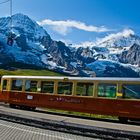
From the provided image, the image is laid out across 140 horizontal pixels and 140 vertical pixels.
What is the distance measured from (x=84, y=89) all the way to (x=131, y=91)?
14.4 ft

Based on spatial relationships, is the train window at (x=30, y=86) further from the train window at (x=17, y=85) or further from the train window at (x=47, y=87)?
the train window at (x=47, y=87)

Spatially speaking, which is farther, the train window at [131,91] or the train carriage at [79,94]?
the train carriage at [79,94]

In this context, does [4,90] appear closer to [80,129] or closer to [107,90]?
[107,90]

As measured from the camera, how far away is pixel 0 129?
739 inches

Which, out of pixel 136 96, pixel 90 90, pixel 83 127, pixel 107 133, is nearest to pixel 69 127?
pixel 83 127

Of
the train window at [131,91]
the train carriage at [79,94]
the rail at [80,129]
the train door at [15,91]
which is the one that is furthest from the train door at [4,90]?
the train window at [131,91]

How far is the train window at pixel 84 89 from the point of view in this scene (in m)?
28.9

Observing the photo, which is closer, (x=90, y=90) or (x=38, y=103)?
(x=90, y=90)

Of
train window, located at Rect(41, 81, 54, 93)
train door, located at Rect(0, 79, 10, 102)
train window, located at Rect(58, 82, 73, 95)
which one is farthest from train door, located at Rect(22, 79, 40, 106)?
train door, located at Rect(0, 79, 10, 102)

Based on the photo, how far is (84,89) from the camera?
29.7 m

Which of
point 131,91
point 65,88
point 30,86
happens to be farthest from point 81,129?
point 30,86

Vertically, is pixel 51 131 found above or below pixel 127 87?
below

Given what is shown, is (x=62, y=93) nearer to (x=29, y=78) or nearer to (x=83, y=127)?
(x=29, y=78)

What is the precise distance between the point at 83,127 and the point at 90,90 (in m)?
10.6
